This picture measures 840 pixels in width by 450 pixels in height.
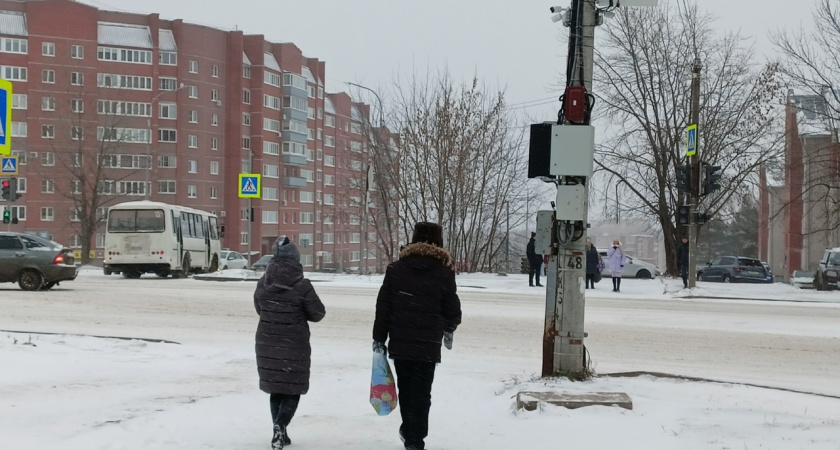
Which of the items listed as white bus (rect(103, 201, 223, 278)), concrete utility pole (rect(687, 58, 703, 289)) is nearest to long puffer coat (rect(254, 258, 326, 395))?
concrete utility pole (rect(687, 58, 703, 289))

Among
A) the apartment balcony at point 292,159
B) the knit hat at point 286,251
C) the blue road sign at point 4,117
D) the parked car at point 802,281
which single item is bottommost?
the parked car at point 802,281

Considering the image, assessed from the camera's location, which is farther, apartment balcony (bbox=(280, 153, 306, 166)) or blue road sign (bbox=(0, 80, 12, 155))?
apartment balcony (bbox=(280, 153, 306, 166))

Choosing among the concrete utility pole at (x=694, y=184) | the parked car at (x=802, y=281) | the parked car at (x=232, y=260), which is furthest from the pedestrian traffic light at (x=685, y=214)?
the parked car at (x=232, y=260)

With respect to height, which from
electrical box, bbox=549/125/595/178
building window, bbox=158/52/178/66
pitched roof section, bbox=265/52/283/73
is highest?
pitched roof section, bbox=265/52/283/73

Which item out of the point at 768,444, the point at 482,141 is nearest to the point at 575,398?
the point at 768,444

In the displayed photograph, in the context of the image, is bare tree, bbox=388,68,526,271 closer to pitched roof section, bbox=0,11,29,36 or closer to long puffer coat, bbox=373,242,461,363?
long puffer coat, bbox=373,242,461,363

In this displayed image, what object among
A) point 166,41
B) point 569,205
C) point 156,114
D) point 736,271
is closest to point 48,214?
point 156,114

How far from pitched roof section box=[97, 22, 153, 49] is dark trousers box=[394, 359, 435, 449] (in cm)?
8500

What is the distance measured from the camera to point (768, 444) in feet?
21.3

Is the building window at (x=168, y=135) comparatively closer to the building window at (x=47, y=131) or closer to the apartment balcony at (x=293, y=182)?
the building window at (x=47, y=131)

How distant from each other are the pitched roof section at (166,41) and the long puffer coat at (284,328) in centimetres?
8465

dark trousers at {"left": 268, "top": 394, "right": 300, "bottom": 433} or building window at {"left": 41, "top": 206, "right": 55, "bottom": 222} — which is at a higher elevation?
building window at {"left": 41, "top": 206, "right": 55, "bottom": 222}

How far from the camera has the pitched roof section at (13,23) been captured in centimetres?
8025

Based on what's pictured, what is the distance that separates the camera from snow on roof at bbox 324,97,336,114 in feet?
388
